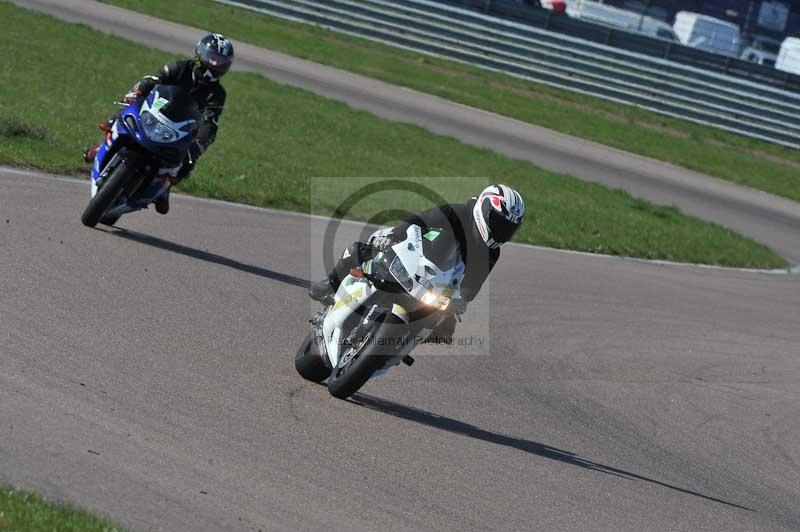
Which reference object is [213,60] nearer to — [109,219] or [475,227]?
[109,219]

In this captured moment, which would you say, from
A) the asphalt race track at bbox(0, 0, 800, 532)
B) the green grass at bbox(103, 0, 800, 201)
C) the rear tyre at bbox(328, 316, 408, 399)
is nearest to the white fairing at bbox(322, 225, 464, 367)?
the rear tyre at bbox(328, 316, 408, 399)

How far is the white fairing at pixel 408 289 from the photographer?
7.25 meters

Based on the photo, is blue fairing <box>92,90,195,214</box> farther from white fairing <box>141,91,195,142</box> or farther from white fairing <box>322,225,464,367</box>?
white fairing <box>322,225,464,367</box>

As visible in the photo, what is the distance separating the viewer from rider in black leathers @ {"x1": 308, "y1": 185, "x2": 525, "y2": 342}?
726 centimetres

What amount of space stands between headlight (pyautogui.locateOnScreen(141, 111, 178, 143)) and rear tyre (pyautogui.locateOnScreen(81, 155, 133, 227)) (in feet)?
1.09

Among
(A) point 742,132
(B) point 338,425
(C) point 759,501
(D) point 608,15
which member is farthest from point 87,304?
(D) point 608,15

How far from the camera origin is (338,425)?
7.14m

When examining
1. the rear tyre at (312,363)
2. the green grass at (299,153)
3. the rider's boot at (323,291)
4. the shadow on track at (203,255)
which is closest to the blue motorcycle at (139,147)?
the shadow on track at (203,255)

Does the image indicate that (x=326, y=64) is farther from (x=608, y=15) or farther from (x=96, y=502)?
(x=96, y=502)

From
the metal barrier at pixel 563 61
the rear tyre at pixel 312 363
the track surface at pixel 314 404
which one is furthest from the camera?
the metal barrier at pixel 563 61

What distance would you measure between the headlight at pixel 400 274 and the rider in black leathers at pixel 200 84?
3.97 metres

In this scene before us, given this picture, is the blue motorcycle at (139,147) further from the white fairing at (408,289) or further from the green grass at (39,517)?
the green grass at (39,517)

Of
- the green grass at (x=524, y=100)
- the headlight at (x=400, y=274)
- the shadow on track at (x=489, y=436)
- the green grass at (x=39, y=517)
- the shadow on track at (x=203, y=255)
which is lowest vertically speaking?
the green grass at (x=524, y=100)

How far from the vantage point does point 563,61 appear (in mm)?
28750
